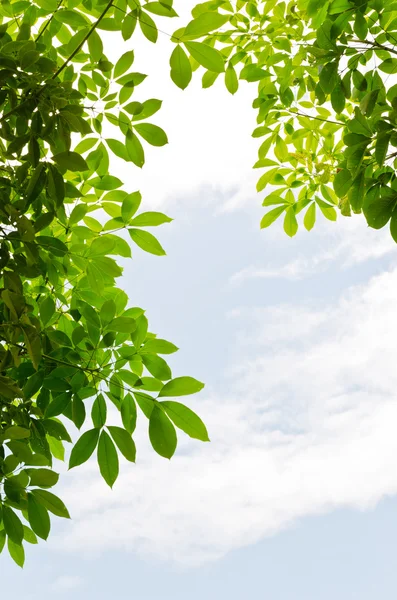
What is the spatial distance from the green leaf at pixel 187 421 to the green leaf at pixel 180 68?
3.29 feet

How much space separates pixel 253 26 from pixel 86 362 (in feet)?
7.19

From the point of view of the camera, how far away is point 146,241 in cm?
218

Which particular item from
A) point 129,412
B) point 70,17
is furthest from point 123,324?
point 70,17

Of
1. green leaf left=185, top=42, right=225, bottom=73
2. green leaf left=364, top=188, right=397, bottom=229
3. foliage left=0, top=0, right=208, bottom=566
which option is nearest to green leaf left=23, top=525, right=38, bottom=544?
foliage left=0, top=0, right=208, bottom=566

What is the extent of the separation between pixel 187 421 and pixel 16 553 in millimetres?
704

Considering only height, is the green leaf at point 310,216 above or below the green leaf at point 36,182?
above

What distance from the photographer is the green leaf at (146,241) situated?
2166mm

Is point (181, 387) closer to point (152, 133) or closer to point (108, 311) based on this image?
point (108, 311)

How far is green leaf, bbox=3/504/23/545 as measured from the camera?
152cm

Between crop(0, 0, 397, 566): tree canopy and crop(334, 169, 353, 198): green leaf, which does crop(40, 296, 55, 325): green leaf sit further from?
→ crop(334, 169, 353, 198): green leaf

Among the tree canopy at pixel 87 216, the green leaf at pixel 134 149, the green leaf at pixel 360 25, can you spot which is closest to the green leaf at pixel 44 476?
the tree canopy at pixel 87 216

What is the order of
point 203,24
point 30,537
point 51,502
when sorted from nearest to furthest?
point 51,502, point 203,24, point 30,537

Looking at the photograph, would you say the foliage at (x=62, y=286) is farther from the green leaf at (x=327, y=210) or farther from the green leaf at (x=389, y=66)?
the green leaf at (x=327, y=210)

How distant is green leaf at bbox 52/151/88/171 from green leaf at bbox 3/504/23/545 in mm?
909
